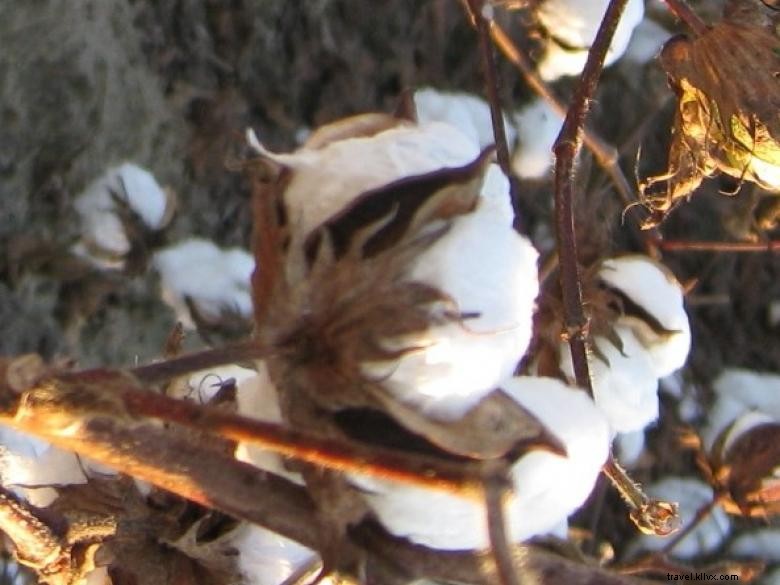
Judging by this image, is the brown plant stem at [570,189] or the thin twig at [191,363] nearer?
the thin twig at [191,363]

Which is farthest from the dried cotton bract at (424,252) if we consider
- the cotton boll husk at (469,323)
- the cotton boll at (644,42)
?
the cotton boll at (644,42)

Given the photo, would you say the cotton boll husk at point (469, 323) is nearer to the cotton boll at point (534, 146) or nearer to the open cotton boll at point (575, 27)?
the open cotton boll at point (575, 27)

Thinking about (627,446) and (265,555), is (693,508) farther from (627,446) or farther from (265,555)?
(265,555)

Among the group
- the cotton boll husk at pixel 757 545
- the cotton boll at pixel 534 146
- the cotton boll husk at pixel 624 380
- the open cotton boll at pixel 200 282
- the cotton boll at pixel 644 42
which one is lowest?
the cotton boll husk at pixel 757 545

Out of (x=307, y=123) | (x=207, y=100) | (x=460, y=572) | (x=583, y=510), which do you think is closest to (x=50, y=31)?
(x=207, y=100)

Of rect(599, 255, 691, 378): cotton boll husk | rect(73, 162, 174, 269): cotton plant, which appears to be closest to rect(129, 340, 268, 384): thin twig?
rect(599, 255, 691, 378): cotton boll husk

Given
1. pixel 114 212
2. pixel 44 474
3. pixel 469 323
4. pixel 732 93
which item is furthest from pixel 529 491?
pixel 114 212

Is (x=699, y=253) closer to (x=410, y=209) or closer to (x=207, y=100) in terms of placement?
(x=207, y=100)

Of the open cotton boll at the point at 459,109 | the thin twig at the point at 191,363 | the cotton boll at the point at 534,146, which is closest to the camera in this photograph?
the thin twig at the point at 191,363

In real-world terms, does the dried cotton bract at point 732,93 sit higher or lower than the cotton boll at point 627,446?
higher
